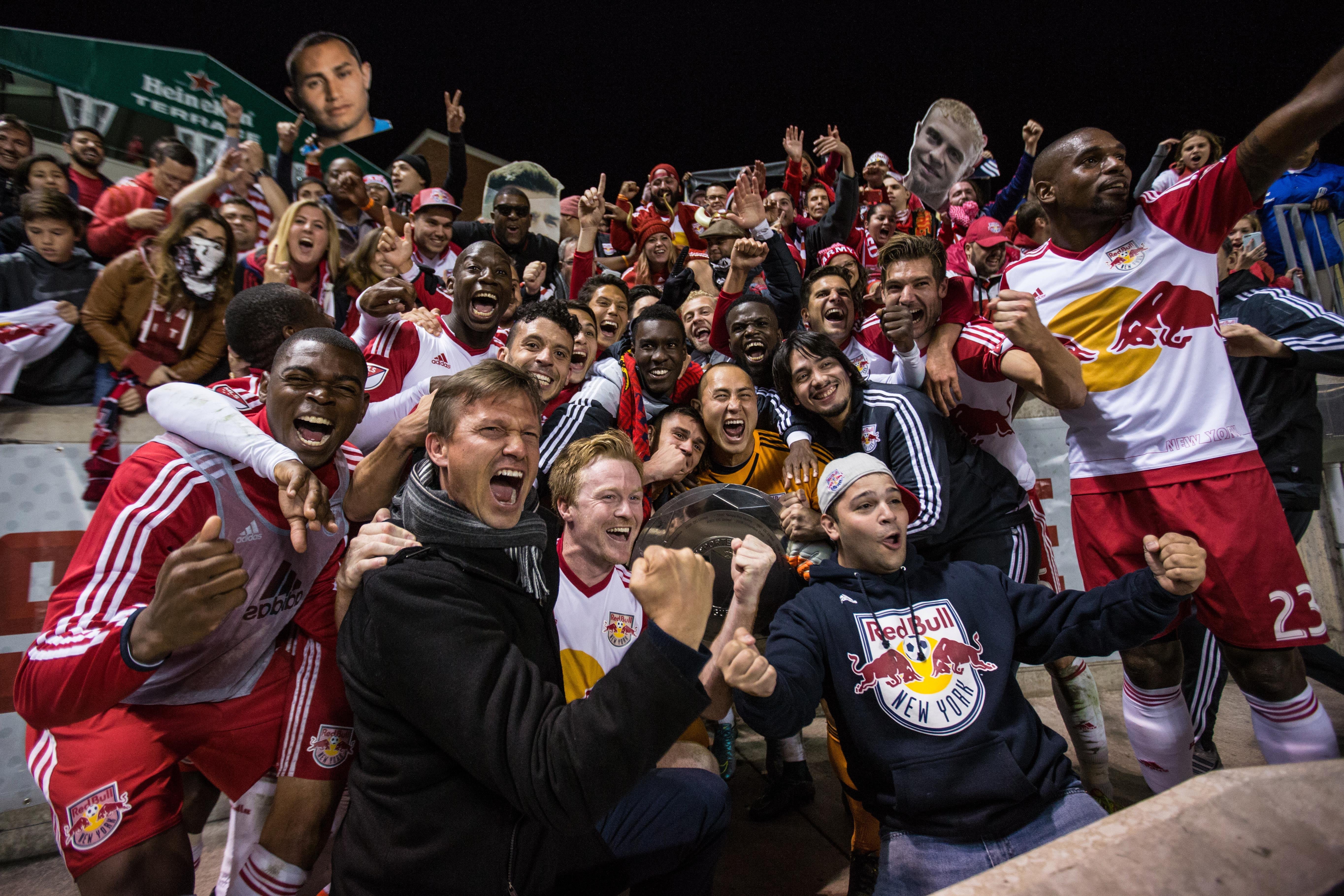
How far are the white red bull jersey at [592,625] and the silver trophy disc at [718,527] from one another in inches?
11.7

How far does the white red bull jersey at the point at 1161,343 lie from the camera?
8.20 ft

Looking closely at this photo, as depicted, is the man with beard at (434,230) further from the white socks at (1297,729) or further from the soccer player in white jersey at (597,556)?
the white socks at (1297,729)

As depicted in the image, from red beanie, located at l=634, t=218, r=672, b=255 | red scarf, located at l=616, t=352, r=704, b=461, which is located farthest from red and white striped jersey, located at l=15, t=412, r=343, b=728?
red beanie, located at l=634, t=218, r=672, b=255

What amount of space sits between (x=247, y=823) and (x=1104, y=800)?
3.62m

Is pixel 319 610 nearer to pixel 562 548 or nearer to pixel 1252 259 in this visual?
pixel 562 548

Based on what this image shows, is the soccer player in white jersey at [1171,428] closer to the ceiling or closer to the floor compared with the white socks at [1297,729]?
closer to the ceiling

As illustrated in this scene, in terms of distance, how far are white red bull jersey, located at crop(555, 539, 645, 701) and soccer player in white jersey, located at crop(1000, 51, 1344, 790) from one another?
74.4 inches

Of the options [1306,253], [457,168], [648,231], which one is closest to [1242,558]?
[1306,253]

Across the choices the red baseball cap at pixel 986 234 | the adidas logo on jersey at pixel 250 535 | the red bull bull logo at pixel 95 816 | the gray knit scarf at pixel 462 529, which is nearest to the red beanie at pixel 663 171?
the red baseball cap at pixel 986 234

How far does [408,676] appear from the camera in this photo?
1.52 meters

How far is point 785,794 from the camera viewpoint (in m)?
3.34

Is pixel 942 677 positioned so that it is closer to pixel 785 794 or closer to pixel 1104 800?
pixel 785 794

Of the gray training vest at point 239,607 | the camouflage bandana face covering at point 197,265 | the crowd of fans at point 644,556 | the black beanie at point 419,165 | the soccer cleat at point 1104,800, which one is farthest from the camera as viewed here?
the black beanie at point 419,165

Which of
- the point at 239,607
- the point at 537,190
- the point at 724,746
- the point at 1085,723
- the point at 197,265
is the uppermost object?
the point at 537,190
